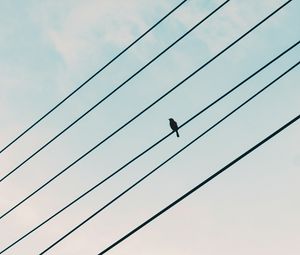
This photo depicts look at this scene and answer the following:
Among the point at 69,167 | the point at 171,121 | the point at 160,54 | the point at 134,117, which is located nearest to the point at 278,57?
the point at 160,54

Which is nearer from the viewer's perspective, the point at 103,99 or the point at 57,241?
the point at 57,241

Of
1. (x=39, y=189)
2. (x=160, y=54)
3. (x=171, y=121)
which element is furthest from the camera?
(x=171, y=121)

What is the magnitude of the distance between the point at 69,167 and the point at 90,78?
145 cm

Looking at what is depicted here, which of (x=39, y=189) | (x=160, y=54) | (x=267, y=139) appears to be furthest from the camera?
(x=39, y=189)

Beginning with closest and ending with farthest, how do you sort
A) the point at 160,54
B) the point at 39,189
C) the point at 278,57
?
the point at 278,57, the point at 160,54, the point at 39,189

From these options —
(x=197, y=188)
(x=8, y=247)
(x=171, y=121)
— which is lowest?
(x=197, y=188)

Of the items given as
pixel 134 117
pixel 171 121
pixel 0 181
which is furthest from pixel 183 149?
pixel 171 121

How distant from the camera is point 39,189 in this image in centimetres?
866

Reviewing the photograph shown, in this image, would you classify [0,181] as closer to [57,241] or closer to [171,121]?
[57,241]

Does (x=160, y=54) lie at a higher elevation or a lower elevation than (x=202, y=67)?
higher

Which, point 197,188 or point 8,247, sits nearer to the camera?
point 197,188

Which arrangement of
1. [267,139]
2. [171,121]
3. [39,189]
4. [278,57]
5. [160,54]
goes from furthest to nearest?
[171,121] → [39,189] → [160,54] → [278,57] → [267,139]

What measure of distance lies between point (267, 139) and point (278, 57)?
1.35 metres

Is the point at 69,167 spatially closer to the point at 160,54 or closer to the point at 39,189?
the point at 39,189
